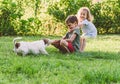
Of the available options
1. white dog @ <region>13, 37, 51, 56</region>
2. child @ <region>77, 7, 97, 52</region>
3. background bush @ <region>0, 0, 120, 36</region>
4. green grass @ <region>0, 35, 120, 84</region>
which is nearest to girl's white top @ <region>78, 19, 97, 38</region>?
child @ <region>77, 7, 97, 52</region>

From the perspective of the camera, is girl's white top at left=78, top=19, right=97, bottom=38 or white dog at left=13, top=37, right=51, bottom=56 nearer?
white dog at left=13, top=37, right=51, bottom=56

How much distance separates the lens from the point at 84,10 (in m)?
8.52

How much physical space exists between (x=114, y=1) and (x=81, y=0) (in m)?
1.17

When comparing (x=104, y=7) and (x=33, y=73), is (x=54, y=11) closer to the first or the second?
(x=104, y=7)

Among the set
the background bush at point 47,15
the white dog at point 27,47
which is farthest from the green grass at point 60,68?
the background bush at point 47,15

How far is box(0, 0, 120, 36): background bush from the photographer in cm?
1201

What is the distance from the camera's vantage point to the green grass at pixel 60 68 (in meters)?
5.27

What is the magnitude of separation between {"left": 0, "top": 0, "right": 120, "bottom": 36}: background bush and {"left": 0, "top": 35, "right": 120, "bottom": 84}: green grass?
3.98 meters

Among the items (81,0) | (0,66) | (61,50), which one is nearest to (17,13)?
(81,0)

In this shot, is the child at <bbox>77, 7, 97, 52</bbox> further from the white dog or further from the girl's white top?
the white dog

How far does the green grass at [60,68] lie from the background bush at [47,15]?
3.98 m

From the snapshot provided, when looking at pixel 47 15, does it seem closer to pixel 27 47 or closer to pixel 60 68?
pixel 27 47

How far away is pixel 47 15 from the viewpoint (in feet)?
42.2

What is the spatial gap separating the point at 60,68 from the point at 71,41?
6.61 feet
